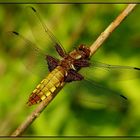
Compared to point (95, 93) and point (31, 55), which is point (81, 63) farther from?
point (31, 55)

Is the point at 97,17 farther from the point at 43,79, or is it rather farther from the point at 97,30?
the point at 43,79

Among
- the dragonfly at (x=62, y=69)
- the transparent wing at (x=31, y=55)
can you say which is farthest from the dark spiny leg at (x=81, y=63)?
the transparent wing at (x=31, y=55)

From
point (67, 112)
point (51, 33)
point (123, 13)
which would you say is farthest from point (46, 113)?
point (123, 13)

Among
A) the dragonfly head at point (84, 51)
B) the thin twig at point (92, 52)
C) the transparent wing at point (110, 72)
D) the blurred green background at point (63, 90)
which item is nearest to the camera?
the thin twig at point (92, 52)

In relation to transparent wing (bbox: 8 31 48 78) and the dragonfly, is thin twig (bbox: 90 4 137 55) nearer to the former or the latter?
the dragonfly

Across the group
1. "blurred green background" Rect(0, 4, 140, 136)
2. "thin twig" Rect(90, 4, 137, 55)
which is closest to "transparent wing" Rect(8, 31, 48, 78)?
"blurred green background" Rect(0, 4, 140, 136)

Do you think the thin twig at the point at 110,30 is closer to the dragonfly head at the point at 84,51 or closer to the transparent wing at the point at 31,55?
the dragonfly head at the point at 84,51

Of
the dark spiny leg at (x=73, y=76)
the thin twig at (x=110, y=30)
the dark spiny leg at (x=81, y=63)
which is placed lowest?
the dark spiny leg at (x=73, y=76)
